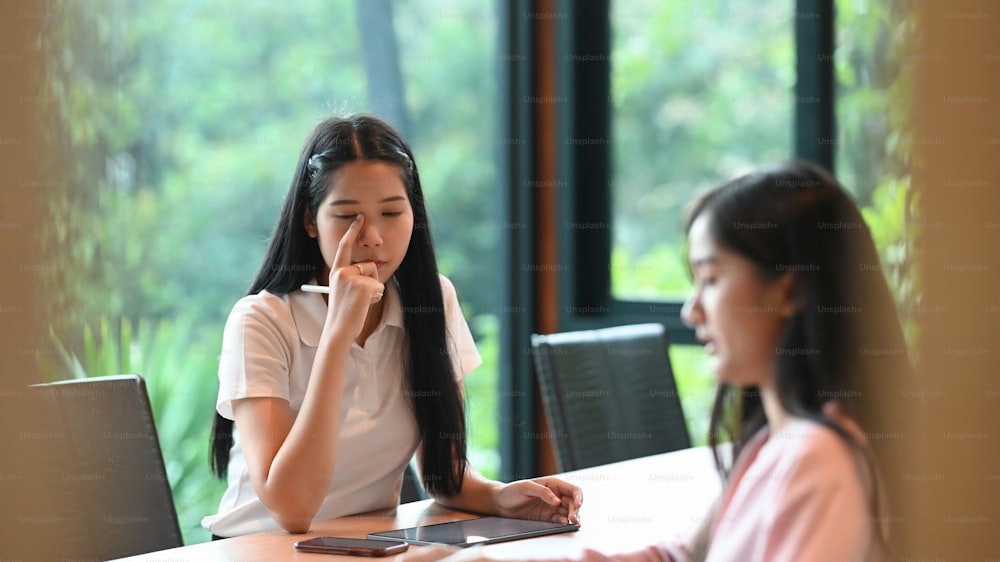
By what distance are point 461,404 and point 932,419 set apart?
5.33 ft

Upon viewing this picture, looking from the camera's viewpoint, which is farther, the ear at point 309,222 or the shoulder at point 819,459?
the ear at point 309,222

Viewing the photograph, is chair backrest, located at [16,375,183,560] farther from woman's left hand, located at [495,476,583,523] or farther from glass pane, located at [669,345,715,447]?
glass pane, located at [669,345,715,447]

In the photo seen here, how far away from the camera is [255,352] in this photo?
1.73m

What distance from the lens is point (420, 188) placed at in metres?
1.99

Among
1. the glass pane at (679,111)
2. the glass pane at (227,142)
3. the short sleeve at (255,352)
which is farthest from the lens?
the glass pane at (227,142)

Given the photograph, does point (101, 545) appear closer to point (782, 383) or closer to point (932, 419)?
point (782, 383)

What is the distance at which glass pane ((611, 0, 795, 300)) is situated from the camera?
3615 millimetres

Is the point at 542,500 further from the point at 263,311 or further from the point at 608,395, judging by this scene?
the point at 608,395

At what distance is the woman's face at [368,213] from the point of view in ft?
5.82

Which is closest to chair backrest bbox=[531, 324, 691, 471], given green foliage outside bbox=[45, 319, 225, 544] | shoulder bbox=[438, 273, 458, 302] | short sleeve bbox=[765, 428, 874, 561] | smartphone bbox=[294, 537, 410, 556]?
shoulder bbox=[438, 273, 458, 302]

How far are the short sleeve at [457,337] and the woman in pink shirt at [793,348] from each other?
1087mm

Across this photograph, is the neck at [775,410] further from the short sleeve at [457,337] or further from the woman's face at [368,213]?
the short sleeve at [457,337]

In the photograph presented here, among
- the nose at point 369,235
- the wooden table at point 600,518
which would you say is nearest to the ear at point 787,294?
the wooden table at point 600,518

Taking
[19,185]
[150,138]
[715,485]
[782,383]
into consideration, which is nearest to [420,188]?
[715,485]
